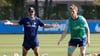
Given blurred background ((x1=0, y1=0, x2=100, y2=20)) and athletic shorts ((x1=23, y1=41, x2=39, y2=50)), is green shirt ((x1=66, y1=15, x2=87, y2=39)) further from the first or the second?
blurred background ((x1=0, y1=0, x2=100, y2=20))

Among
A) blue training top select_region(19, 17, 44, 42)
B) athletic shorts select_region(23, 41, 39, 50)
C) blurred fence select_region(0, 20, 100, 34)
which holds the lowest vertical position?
blurred fence select_region(0, 20, 100, 34)

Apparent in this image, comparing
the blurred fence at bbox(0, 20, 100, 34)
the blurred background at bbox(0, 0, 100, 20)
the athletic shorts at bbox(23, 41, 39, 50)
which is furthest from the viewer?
the blurred background at bbox(0, 0, 100, 20)

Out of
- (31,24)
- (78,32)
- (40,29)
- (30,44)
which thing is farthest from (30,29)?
(40,29)

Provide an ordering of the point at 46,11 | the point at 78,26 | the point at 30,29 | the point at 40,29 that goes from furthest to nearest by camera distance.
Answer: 1. the point at 46,11
2. the point at 40,29
3. the point at 30,29
4. the point at 78,26

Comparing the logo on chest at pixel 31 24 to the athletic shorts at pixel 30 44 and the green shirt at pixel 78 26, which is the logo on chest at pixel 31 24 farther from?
the green shirt at pixel 78 26

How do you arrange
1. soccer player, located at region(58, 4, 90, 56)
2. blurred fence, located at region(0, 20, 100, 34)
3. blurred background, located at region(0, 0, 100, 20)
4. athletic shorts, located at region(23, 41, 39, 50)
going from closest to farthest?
soccer player, located at region(58, 4, 90, 56)
athletic shorts, located at region(23, 41, 39, 50)
blurred fence, located at region(0, 20, 100, 34)
blurred background, located at region(0, 0, 100, 20)

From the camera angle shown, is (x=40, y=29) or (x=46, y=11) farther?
(x=46, y=11)

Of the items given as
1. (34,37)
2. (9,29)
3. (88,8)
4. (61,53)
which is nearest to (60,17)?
(88,8)

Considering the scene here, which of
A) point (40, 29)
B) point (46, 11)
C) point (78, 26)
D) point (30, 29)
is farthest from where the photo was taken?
point (46, 11)

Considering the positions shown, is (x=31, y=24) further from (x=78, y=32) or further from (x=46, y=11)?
(x=46, y=11)

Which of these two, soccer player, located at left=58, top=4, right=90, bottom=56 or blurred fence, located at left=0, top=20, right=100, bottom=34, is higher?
soccer player, located at left=58, top=4, right=90, bottom=56

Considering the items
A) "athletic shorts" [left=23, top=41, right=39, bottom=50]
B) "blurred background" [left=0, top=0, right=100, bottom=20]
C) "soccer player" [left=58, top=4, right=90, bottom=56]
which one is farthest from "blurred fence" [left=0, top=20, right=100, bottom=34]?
"soccer player" [left=58, top=4, right=90, bottom=56]

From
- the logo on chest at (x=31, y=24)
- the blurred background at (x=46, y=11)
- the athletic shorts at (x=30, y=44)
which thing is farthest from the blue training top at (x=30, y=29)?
the blurred background at (x=46, y=11)

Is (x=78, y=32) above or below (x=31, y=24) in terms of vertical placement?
below
